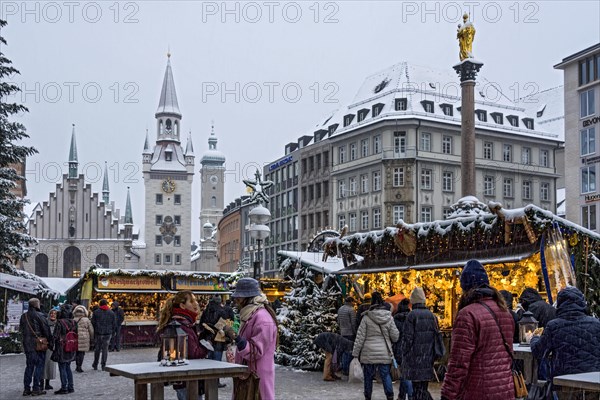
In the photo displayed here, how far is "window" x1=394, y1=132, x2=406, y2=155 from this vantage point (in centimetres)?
5312

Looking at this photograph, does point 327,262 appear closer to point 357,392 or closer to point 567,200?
point 357,392

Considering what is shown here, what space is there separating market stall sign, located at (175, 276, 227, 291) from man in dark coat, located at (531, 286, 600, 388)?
2465 cm

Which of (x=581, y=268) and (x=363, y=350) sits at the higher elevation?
(x=581, y=268)

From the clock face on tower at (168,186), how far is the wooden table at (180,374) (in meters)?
97.6

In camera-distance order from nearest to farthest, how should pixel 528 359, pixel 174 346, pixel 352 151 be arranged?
pixel 174 346 < pixel 528 359 < pixel 352 151

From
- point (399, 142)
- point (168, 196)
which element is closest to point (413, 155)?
point (399, 142)

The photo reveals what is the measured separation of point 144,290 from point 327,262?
473 inches

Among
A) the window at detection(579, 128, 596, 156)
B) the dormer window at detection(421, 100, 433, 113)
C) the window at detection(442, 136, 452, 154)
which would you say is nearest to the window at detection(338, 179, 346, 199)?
the window at detection(442, 136, 452, 154)

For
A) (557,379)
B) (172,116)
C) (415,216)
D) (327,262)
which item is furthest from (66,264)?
(557,379)

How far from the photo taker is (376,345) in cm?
1100

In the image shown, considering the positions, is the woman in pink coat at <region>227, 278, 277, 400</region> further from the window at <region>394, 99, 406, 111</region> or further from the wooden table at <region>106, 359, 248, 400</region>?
the window at <region>394, 99, 406, 111</region>

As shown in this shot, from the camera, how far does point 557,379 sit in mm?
5680

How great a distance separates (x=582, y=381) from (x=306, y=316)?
39.8 ft

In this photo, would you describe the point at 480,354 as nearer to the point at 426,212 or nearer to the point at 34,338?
the point at 34,338
